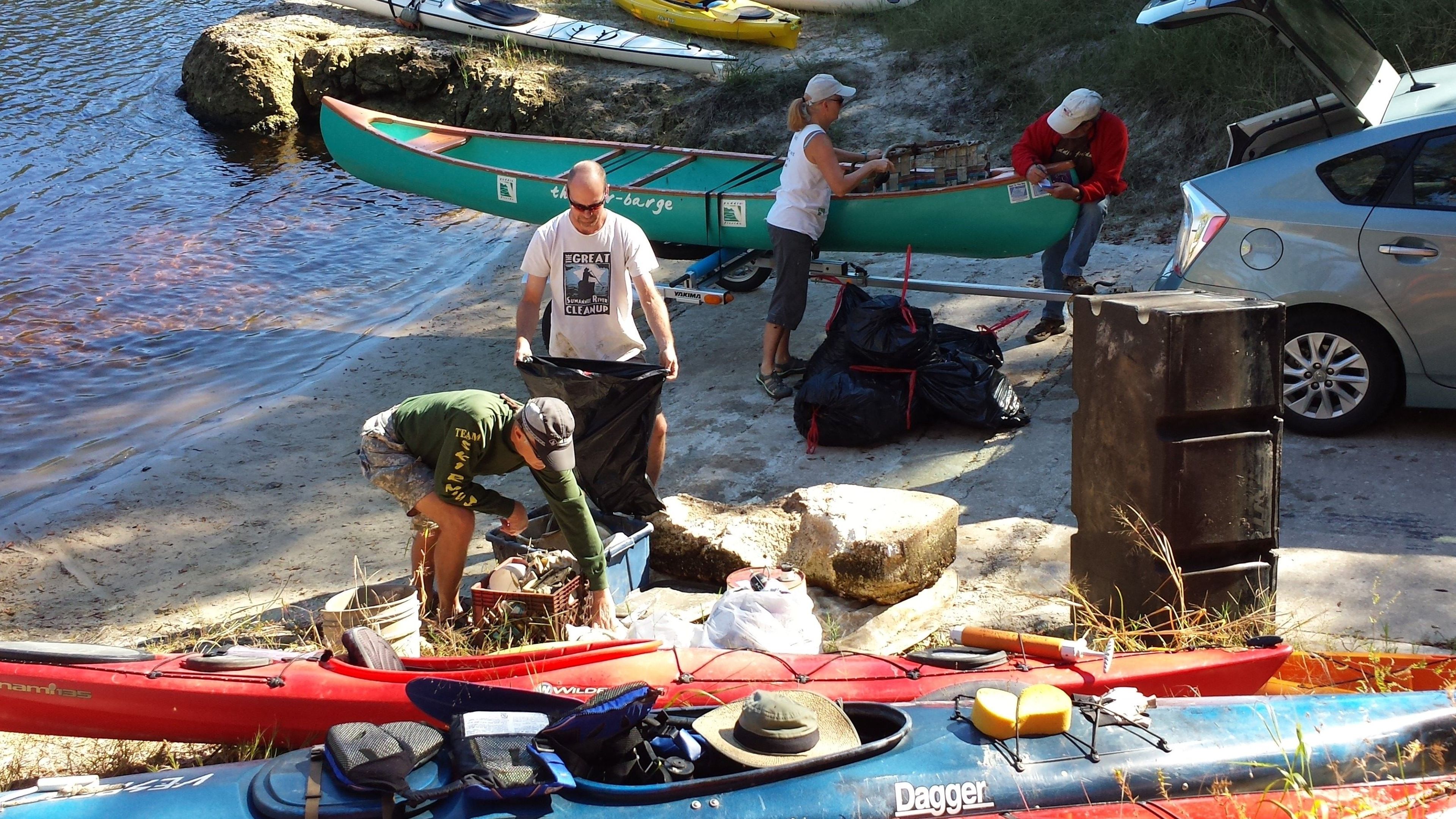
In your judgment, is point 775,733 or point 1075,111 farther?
point 1075,111

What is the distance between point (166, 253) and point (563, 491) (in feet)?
34.5

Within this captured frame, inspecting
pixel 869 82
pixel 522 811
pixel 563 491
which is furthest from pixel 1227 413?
pixel 869 82

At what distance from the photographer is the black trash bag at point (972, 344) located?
275 inches

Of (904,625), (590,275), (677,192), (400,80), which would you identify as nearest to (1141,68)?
(677,192)

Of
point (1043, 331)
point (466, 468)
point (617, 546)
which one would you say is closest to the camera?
point (466, 468)

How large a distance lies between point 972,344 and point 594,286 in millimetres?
2459

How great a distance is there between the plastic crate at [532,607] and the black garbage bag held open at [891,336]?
8.77ft

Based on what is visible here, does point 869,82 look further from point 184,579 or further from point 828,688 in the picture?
point 828,688

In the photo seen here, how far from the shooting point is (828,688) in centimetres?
373

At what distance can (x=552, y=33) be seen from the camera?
57.0ft

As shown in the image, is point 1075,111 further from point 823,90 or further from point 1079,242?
point 823,90

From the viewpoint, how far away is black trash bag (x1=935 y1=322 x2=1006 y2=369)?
6.99 metres

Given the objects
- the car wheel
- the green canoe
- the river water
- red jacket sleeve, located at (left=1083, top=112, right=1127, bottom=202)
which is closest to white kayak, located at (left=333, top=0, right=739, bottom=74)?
the river water

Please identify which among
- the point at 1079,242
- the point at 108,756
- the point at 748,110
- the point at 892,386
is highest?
the point at 748,110
